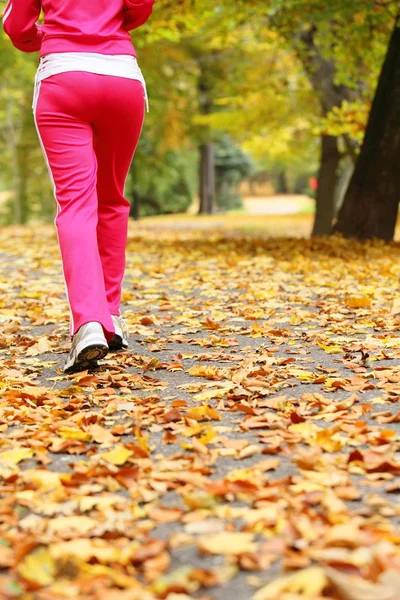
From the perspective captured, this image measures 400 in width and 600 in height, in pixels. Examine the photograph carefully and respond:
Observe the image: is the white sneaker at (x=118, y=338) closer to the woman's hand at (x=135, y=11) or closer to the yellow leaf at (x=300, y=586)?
the woman's hand at (x=135, y=11)

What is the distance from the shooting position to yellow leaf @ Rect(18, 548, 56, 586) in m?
1.85

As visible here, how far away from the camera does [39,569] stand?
1883mm

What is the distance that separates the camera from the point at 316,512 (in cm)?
217

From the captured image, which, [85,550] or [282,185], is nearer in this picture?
[85,550]

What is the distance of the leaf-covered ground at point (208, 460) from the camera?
1.87 meters

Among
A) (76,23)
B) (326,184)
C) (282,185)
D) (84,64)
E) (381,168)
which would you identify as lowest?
(282,185)

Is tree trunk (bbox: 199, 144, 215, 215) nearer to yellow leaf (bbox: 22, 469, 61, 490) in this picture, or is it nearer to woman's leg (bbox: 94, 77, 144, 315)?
woman's leg (bbox: 94, 77, 144, 315)

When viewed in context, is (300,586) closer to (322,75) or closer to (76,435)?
(76,435)

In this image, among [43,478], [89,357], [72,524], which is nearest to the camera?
[72,524]

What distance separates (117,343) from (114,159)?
1.03 metres

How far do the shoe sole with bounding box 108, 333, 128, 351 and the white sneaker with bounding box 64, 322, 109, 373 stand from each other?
0.51 m

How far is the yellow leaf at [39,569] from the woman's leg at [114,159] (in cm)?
237

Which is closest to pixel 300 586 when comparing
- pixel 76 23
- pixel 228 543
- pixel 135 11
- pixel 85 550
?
pixel 228 543

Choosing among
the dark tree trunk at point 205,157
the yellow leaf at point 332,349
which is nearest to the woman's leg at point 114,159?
the yellow leaf at point 332,349
